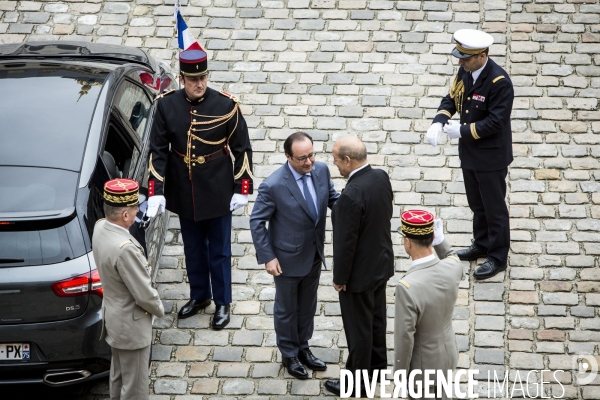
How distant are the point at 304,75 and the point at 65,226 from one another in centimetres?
466

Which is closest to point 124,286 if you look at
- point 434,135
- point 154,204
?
point 154,204

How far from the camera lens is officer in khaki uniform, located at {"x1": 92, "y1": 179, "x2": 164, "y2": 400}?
17.2 ft

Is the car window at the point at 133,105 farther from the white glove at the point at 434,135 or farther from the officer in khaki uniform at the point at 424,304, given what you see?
the officer in khaki uniform at the point at 424,304

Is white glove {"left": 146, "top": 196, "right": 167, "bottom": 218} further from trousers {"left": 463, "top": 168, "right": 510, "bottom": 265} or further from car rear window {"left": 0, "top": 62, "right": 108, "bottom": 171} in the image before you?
trousers {"left": 463, "top": 168, "right": 510, "bottom": 265}

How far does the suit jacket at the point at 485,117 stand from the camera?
271 inches

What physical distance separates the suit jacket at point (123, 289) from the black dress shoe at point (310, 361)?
4.58 feet

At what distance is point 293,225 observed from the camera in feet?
19.9

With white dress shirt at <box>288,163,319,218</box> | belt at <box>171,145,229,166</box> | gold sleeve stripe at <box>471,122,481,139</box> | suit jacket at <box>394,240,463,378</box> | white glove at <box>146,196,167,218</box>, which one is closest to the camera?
suit jacket at <box>394,240,463,378</box>

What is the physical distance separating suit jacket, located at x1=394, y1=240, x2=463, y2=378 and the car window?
3.10 meters

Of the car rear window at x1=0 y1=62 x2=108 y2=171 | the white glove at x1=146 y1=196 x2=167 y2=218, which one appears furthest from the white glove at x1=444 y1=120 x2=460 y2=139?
the car rear window at x1=0 y1=62 x2=108 y2=171

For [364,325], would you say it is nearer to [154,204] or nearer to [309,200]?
[309,200]

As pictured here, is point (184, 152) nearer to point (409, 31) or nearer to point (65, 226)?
point (65, 226)

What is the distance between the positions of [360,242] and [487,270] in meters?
1.99

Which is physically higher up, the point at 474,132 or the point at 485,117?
the point at 485,117
